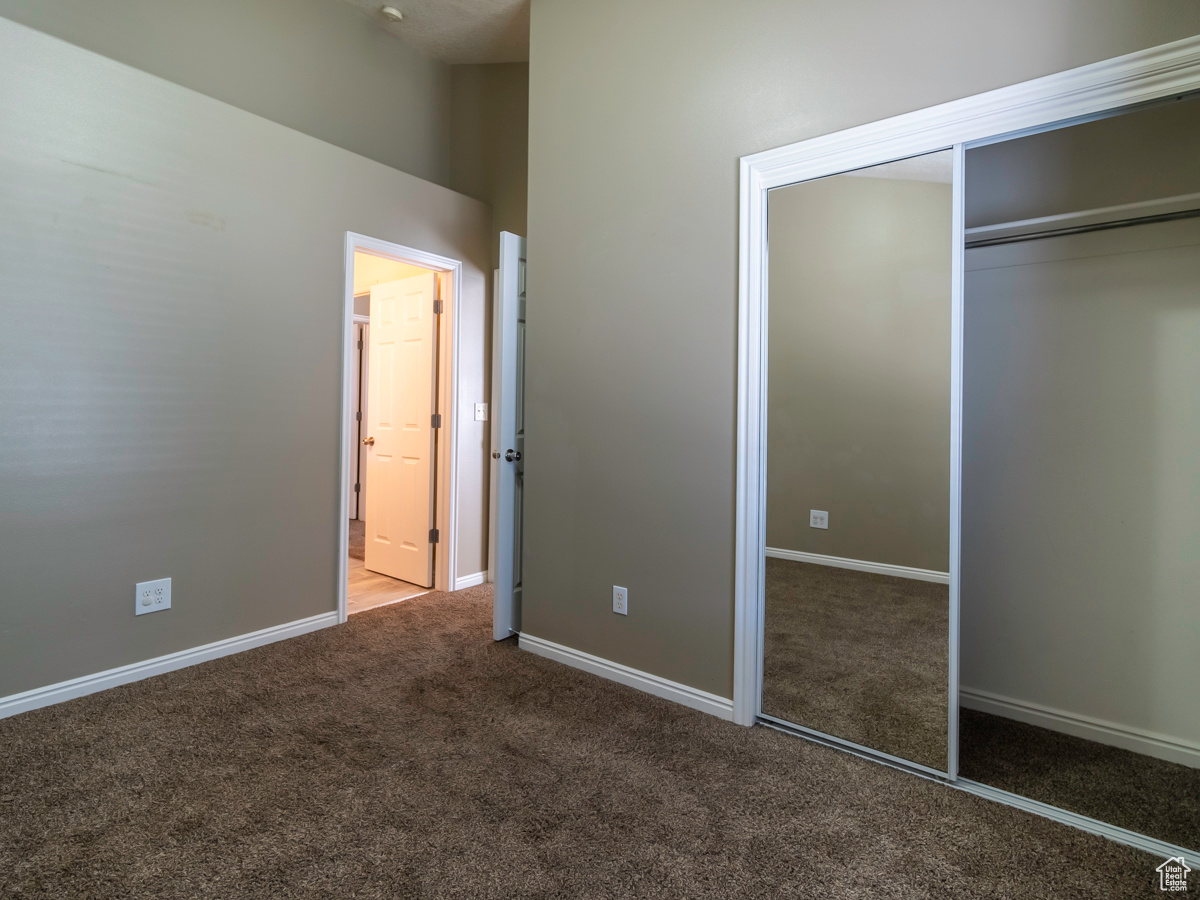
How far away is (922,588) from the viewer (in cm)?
201

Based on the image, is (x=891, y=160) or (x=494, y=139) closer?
(x=891, y=160)

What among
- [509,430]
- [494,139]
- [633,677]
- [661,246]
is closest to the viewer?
[661,246]

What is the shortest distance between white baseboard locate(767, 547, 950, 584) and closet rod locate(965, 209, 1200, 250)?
120 centimetres

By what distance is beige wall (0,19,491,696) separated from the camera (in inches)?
90.8

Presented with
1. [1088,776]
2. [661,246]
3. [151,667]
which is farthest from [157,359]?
[1088,776]

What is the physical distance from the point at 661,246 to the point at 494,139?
222 centimetres

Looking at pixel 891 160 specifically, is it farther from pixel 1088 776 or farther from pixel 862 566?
pixel 1088 776

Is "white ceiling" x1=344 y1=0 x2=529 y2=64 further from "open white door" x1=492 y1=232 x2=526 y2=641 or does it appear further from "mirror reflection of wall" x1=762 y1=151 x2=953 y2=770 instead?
"mirror reflection of wall" x1=762 y1=151 x2=953 y2=770

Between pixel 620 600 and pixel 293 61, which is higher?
pixel 293 61

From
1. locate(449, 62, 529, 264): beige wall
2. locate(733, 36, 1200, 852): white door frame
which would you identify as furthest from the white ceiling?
locate(733, 36, 1200, 852): white door frame

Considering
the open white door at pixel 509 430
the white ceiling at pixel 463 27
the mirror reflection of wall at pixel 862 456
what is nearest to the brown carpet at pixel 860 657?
the mirror reflection of wall at pixel 862 456

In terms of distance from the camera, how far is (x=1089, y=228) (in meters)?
2.09

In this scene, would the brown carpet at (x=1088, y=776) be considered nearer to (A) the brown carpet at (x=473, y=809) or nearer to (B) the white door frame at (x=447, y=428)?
(A) the brown carpet at (x=473, y=809)

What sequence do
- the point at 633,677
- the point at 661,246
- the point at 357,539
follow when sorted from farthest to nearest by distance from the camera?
the point at 357,539 < the point at 633,677 < the point at 661,246
